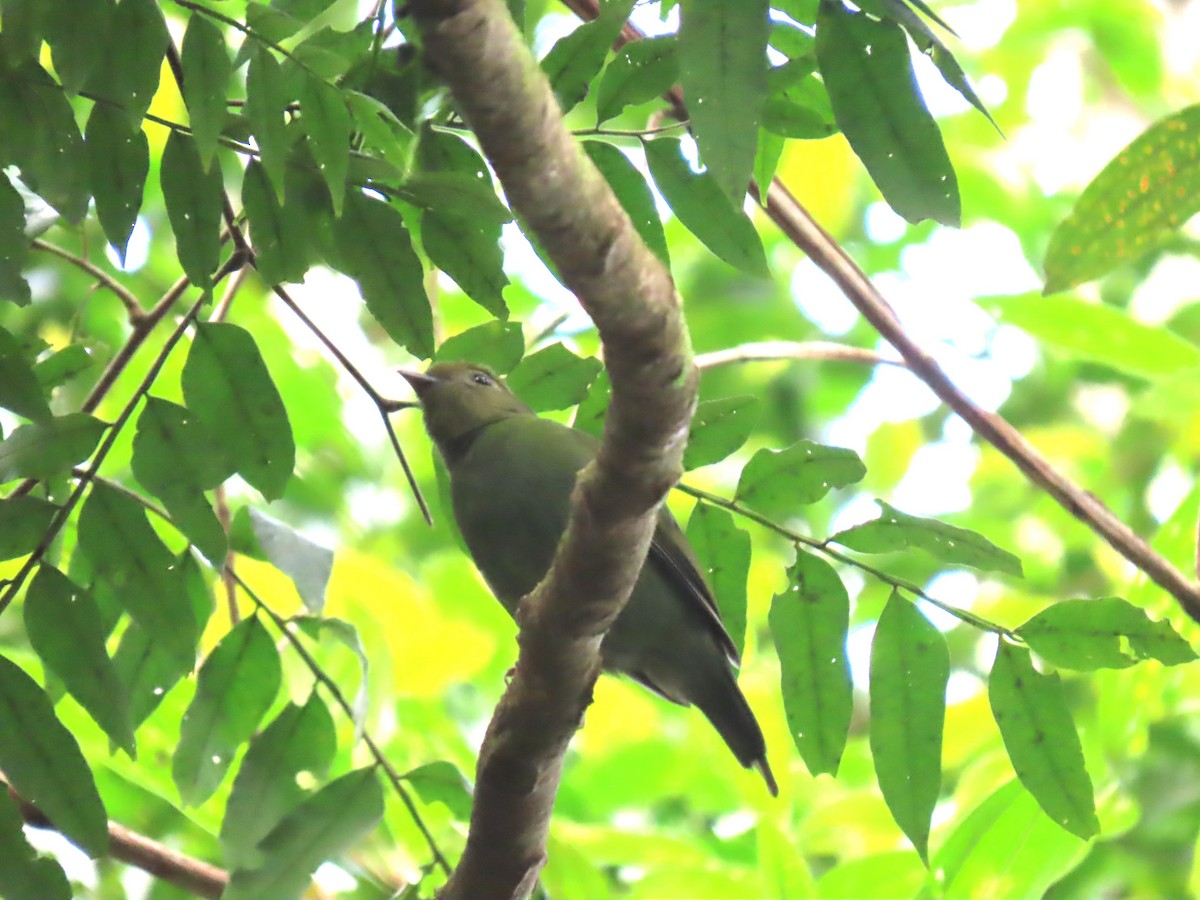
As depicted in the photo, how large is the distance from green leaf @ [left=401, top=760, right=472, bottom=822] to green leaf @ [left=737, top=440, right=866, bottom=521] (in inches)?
32.9

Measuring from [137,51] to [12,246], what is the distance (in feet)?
1.18

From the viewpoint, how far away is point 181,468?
240cm

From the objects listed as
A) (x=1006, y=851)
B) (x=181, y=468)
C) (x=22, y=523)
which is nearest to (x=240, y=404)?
(x=181, y=468)

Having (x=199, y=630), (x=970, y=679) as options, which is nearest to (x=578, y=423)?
(x=199, y=630)

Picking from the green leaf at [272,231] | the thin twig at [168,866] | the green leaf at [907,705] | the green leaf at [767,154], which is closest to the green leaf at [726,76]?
the green leaf at [767,154]

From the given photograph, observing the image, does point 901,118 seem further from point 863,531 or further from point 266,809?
point 266,809

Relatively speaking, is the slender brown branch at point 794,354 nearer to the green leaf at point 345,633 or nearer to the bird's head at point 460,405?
the bird's head at point 460,405

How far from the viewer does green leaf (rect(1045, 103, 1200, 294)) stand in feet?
9.52

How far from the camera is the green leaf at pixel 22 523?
2361 millimetres

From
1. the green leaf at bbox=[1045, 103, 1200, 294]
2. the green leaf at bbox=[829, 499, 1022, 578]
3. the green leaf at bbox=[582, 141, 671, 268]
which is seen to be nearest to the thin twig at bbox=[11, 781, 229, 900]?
the green leaf at bbox=[829, 499, 1022, 578]

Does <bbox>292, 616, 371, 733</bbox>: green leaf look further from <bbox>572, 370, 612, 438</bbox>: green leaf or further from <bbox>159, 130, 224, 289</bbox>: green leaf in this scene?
<bbox>159, 130, 224, 289</bbox>: green leaf

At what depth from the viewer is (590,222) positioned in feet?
5.30

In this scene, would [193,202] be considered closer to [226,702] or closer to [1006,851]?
[226,702]

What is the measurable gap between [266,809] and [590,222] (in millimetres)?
1645
